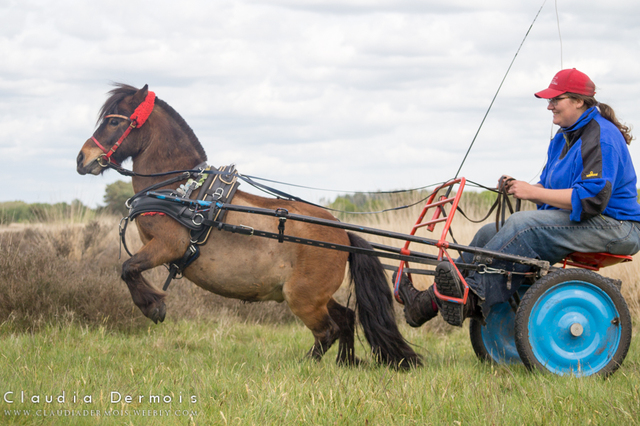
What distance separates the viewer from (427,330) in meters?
7.58

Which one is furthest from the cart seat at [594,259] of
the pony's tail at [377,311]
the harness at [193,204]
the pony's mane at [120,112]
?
the pony's mane at [120,112]

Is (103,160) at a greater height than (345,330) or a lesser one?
greater

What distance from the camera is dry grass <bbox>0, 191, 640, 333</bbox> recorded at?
20.6 ft

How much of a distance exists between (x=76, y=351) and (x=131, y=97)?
7.50ft

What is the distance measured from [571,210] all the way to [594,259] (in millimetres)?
565

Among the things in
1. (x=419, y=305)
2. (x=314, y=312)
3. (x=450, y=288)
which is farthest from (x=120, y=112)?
(x=450, y=288)

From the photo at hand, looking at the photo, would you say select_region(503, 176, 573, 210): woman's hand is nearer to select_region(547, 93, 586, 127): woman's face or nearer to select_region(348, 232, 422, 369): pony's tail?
select_region(547, 93, 586, 127): woman's face

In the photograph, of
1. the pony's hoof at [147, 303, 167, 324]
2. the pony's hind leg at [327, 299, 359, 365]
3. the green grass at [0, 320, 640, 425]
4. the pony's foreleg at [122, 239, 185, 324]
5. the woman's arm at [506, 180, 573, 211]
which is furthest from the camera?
the pony's hind leg at [327, 299, 359, 365]

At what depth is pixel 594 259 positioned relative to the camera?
14.8 feet

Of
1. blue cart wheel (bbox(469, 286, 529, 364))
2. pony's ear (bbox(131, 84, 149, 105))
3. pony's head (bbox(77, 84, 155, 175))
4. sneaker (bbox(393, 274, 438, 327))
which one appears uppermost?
pony's ear (bbox(131, 84, 149, 105))

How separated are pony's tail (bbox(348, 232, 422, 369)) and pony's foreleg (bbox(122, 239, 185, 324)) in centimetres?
167

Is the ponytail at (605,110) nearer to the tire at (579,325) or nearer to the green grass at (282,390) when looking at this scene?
the tire at (579,325)

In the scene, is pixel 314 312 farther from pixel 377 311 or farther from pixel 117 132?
pixel 117 132

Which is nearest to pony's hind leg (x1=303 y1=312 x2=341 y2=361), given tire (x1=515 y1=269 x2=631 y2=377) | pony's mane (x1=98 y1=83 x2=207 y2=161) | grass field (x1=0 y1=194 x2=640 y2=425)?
grass field (x1=0 y1=194 x2=640 y2=425)
